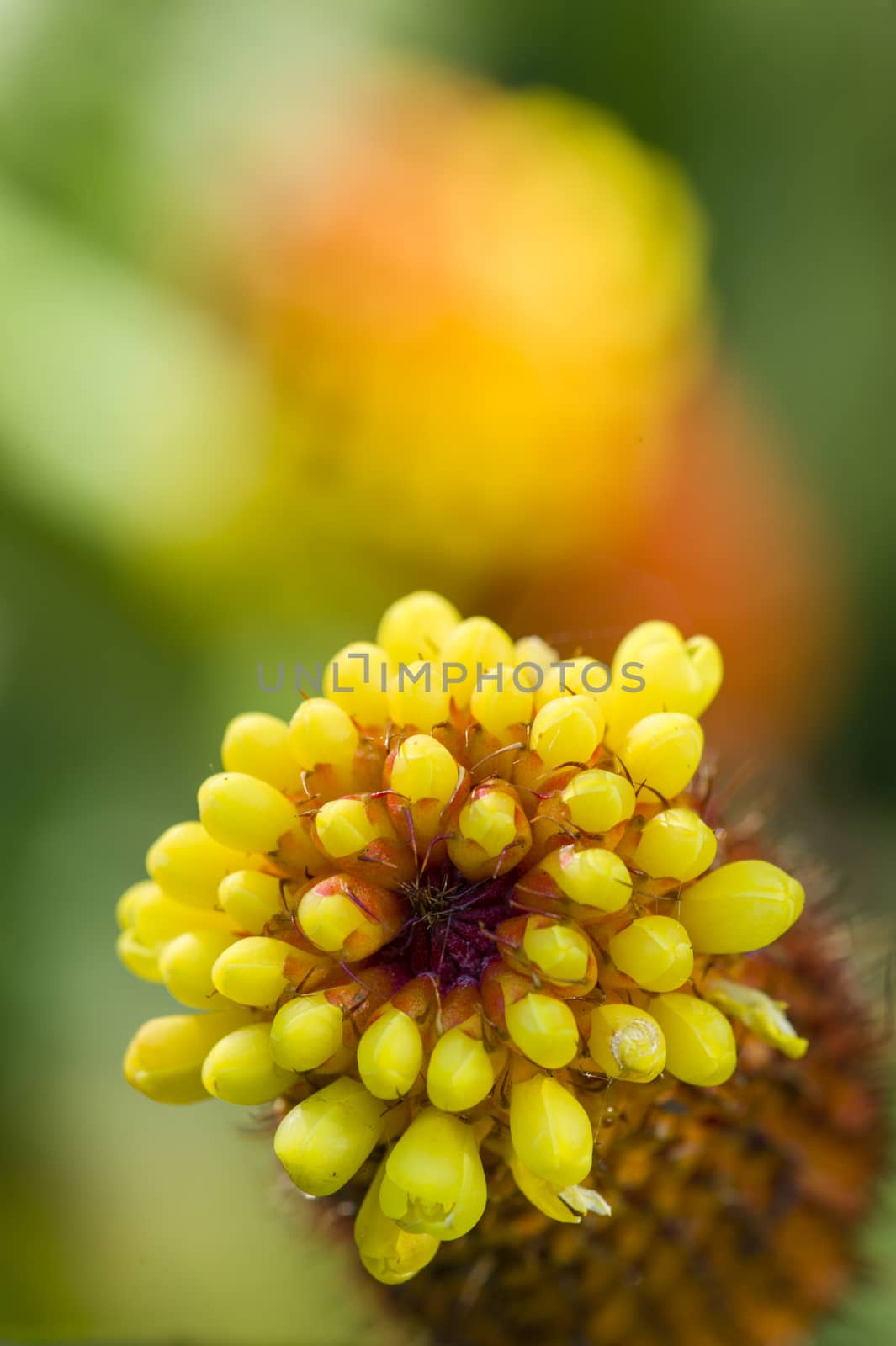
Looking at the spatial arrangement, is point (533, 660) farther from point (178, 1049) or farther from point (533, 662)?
Result: point (178, 1049)

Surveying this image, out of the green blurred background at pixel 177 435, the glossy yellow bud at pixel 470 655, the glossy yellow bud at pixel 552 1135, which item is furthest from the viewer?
the green blurred background at pixel 177 435

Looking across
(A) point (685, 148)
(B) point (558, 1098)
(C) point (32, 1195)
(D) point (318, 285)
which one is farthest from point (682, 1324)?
(A) point (685, 148)

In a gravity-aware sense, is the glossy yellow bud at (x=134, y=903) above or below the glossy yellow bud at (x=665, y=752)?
below

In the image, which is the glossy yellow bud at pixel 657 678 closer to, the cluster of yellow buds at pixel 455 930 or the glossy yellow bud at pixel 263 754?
the cluster of yellow buds at pixel 455 930

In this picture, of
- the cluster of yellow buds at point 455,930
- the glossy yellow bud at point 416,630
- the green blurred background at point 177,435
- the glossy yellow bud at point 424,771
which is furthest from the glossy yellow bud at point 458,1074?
the green blurred background at point 177,435

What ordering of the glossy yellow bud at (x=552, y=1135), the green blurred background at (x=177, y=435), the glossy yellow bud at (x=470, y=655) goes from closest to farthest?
the glossy yellow bud at (x=552, y=1135)
the glossy yellow bud at (x=470, y=655)
the green blurred background at (x=177, y=435)

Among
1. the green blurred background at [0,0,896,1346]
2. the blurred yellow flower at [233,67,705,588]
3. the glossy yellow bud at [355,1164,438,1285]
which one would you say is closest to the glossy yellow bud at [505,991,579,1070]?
the glossy yellow bud at [355,1164,438,1285]

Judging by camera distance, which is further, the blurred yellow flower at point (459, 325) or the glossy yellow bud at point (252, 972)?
the blurred yellow flower at point (459, 325)
